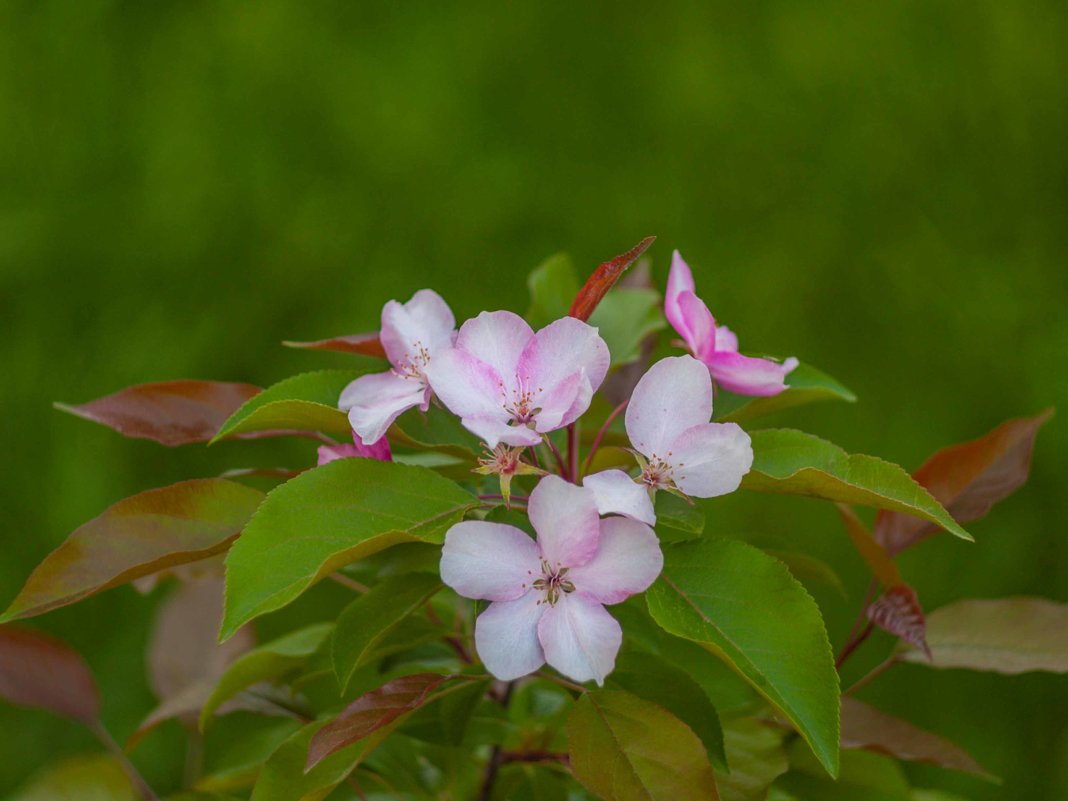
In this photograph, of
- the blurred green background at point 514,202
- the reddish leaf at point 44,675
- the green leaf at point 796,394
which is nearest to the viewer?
the green leaf at point 796,394

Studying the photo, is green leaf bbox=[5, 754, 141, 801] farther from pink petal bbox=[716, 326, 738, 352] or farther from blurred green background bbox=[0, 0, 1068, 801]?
blurred green background bbox=[0, 0, 1068, 801]

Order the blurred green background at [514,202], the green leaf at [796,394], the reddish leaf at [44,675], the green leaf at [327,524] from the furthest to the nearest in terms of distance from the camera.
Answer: the blurred green background at [514,202] < the reddish leaf at [44,675] < the green leaf at [796,394] < the green leaf at [327,524]

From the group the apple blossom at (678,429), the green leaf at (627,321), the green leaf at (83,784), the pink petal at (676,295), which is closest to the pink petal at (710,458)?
the apple blossom at (678,429)

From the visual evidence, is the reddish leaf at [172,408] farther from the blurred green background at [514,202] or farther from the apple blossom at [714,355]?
the blurred green background at [514,202]

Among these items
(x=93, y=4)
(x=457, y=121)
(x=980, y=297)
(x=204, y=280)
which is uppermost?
(x=93, y=4)

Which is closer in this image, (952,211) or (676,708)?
(676,708)

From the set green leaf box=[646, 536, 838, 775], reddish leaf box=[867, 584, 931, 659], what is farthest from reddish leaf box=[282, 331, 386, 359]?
reddish leaf box=[867, 584, 931, 659]

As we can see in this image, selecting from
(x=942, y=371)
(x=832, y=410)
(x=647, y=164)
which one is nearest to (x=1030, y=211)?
(x=942, y=371)

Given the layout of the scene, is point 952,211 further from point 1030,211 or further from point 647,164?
point 647,164
